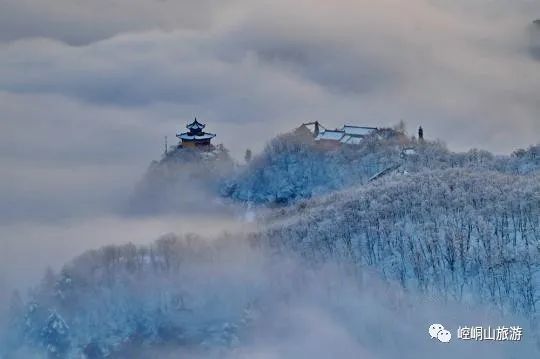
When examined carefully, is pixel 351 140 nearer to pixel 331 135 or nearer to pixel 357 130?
pixel 331 135

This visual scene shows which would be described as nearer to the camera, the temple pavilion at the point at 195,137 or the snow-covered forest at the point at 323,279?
the snow-covered forest at the point at 323,279

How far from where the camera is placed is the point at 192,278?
3172cm

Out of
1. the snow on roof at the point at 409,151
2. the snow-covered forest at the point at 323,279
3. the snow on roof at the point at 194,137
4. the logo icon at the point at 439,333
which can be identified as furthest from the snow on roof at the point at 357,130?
the logo icon at the point at 439,333

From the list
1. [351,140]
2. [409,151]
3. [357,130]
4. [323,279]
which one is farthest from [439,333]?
[357,130]

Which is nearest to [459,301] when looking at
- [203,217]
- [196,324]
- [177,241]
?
[196,324]

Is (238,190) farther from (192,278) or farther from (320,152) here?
Result: (192,278)

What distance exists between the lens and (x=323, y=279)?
30.0m

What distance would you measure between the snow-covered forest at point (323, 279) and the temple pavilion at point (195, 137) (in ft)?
36.9

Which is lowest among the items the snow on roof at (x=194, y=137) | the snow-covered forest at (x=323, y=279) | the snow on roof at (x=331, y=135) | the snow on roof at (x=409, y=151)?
Answer: the snow-covered forest at (x=323, y=279)

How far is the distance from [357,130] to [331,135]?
3.55 ft

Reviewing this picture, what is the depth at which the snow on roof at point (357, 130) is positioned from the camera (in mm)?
43625

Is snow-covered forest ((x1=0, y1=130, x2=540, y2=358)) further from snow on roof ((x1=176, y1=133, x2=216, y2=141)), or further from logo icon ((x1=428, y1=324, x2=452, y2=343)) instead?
snow on roof ((x1=176, y1=133, x2=216, y2=141))

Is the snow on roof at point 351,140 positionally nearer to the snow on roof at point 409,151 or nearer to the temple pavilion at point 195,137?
the snow on roof at point 409,151

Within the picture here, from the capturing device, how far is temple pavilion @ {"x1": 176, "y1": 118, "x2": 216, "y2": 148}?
46.5 metres
